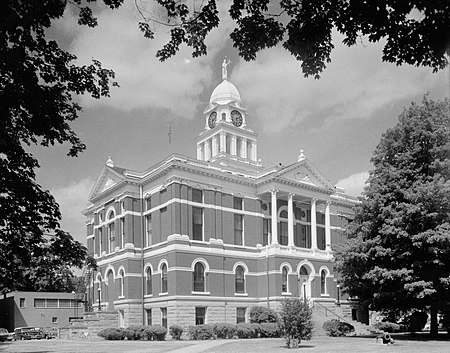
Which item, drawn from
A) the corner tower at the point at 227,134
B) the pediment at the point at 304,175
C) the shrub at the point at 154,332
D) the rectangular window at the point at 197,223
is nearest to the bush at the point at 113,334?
the shrub at the point at 154,332

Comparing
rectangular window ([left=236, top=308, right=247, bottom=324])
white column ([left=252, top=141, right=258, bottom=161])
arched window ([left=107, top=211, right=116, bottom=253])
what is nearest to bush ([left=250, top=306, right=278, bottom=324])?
rectangular window ([left=236, top=308, right=247, bottom=324])

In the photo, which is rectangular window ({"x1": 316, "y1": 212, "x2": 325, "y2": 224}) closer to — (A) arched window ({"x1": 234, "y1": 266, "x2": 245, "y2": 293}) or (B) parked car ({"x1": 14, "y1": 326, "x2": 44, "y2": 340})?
(A) arched window ({"x1": 234, "y1": 266, "x2": 245, "y2": 293})

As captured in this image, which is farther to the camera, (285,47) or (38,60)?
(38,60)

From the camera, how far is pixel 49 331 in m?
55.3

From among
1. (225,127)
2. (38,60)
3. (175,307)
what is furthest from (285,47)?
(225,127)

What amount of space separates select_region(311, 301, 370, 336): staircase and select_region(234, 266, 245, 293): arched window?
259 inches

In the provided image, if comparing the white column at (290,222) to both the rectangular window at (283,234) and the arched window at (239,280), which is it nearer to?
the rectangular window at (283,234)

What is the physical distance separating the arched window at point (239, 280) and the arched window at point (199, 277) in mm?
3839

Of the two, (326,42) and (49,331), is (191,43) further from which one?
(49,331)

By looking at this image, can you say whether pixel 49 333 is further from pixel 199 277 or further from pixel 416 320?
pixel 416 320

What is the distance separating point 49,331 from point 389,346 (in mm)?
37501

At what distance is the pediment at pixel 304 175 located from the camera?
51.9 meters

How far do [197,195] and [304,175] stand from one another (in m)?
11.6

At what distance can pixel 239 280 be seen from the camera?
50.2 metres
